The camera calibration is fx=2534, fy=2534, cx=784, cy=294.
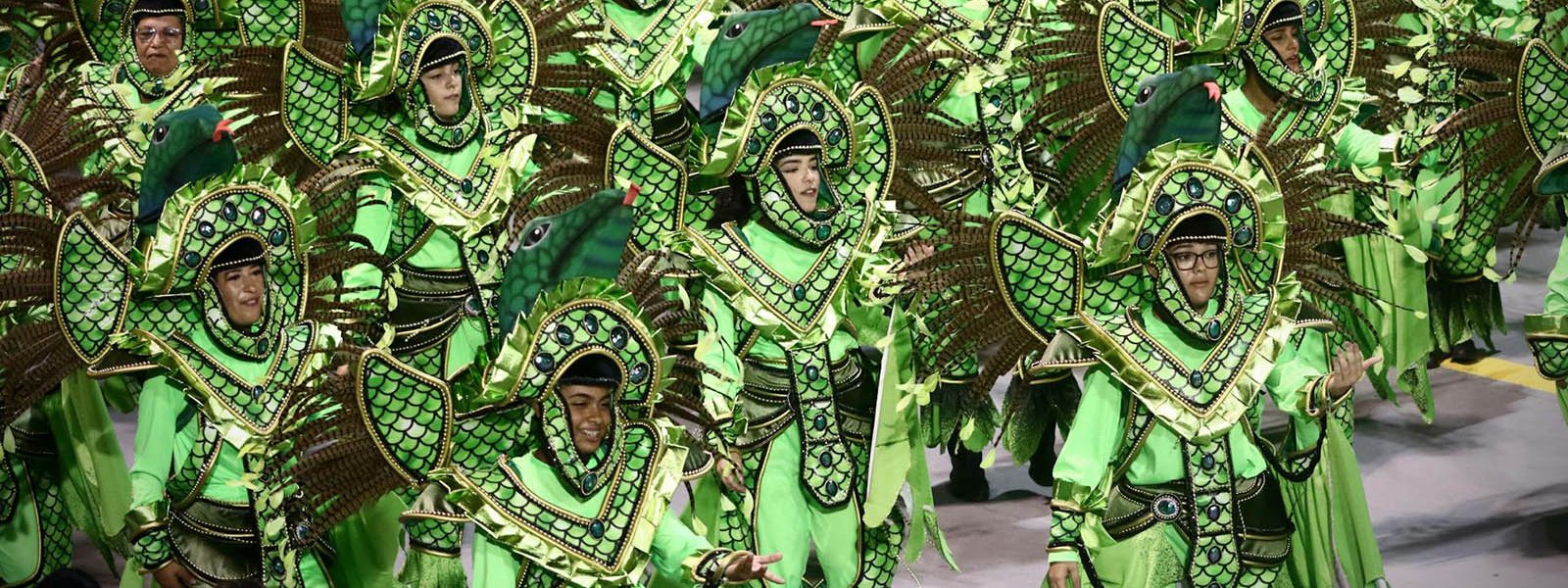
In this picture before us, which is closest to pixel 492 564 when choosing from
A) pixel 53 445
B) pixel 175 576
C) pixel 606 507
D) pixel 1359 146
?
pixel 606 507

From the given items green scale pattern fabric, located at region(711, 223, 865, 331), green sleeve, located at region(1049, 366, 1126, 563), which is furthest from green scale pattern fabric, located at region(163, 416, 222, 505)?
green sleeve, located at region(1049, 366, 1126, 563)

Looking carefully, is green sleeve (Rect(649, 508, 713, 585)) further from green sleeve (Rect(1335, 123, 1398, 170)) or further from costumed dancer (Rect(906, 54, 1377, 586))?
green sleeve (Rect(1335, 123, 1398, 170))

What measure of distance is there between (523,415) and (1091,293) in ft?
4.29

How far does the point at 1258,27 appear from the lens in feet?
22.4

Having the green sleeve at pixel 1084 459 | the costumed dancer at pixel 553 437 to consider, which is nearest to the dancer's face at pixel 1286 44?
the green sleeve at pixel 1084 459

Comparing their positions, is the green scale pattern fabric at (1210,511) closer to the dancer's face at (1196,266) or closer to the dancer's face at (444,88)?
the dancer's face at (1196,266)

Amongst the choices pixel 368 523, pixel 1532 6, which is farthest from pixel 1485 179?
pixel 368 523

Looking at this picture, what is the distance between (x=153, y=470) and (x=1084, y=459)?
2.13m

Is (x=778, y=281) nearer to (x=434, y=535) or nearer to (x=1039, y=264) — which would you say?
(x=1039, y=264)

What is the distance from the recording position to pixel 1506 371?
359 inches

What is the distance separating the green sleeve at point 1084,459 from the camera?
17.9ft

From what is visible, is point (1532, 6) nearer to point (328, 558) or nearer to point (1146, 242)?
point (1146, 242)

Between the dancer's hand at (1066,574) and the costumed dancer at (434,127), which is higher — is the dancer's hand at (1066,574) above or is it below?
below

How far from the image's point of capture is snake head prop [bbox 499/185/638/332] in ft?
16.4
